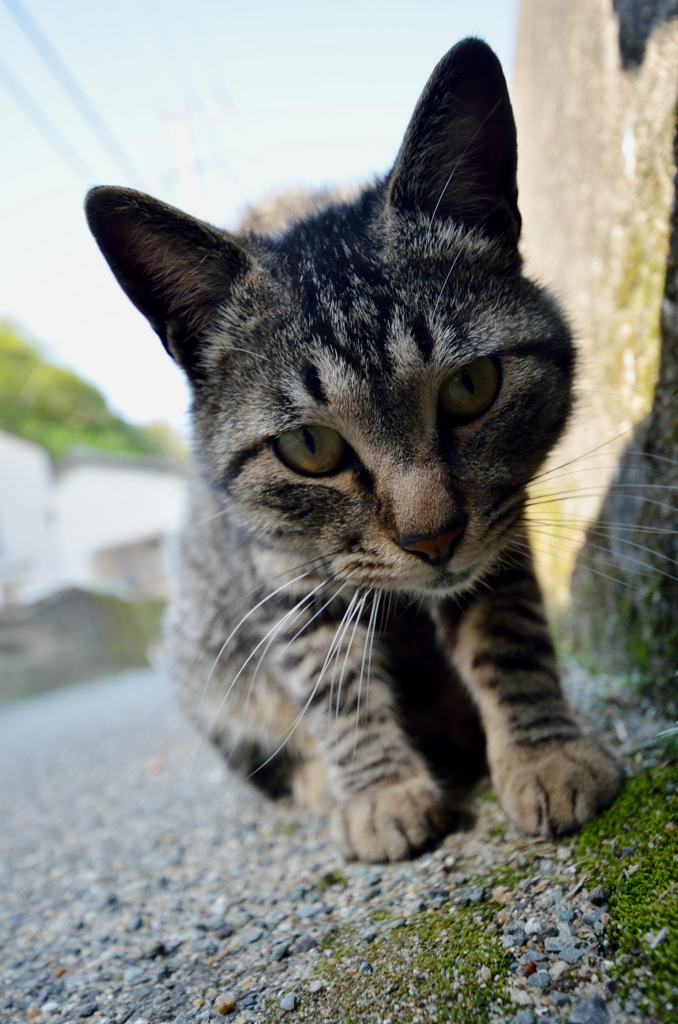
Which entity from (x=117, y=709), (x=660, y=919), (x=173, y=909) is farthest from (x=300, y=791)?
(x=117, y=709)

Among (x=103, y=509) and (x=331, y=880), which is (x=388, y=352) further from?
(x=103, y=509)

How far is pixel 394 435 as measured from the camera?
115cm

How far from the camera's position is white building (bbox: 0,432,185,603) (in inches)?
363

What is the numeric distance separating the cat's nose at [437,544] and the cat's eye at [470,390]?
227 mm

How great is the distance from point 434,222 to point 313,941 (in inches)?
55.0

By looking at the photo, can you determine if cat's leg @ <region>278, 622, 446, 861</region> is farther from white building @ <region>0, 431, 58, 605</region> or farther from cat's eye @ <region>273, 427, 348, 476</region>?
white building @ <region>0, 431, 58, 605</region>

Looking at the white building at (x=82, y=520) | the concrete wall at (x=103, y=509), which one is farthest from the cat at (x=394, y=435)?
the concrete wall at (x=103, y=509)

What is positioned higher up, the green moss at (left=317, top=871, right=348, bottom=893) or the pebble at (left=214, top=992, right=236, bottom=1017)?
the pebble at (left=214, top=992, right=236, bottom=1017)

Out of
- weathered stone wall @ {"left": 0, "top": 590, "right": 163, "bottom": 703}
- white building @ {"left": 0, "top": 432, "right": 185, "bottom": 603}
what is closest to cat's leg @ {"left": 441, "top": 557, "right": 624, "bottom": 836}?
weathered stone wall @ {"left": 0, "top": 590, "right": 163, "bottom": 703}

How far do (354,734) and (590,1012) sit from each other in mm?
744

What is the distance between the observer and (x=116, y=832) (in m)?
2.00

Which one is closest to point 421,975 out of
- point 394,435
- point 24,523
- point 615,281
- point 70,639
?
point 394,435

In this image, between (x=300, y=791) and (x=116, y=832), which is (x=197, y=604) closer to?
(x=300, y=791)

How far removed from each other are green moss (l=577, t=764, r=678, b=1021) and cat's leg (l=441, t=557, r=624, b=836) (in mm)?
55
